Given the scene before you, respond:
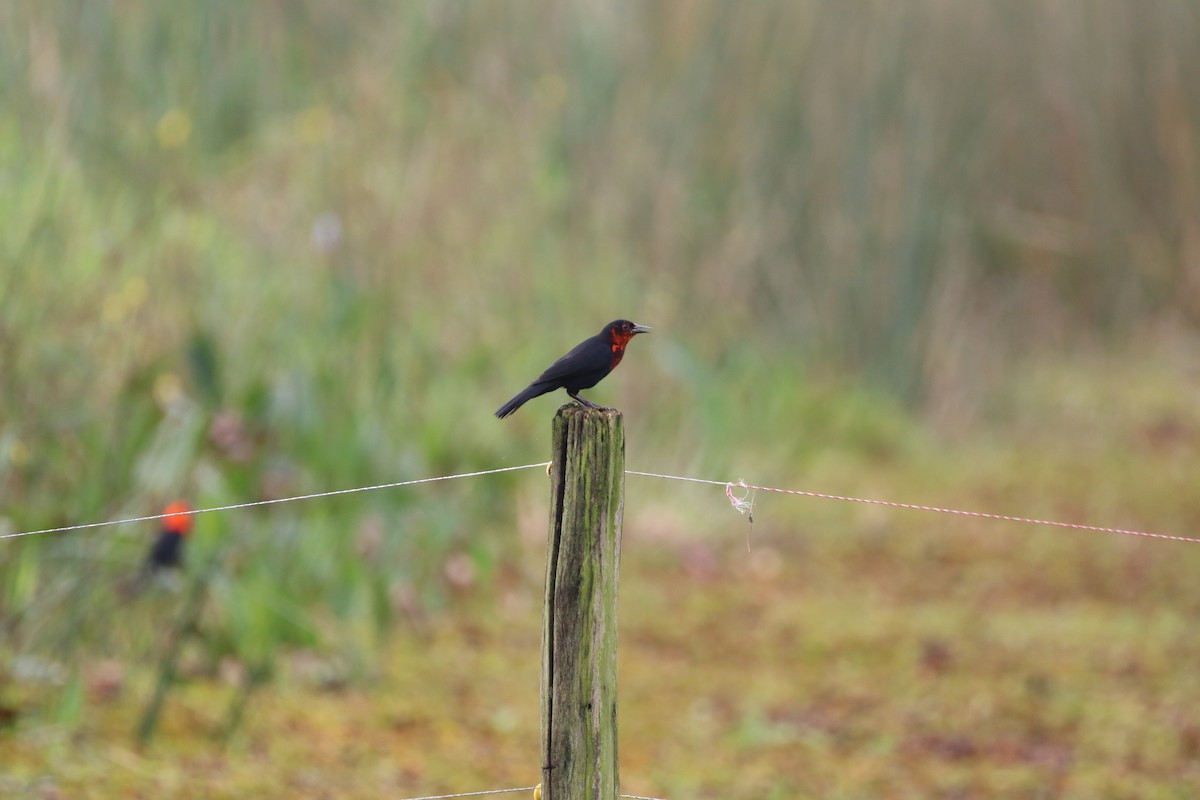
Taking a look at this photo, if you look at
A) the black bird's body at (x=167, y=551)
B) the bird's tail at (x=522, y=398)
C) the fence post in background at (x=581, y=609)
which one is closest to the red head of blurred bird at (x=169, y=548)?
the black bird's body at (x=167, y=551)

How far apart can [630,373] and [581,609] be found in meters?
4.64

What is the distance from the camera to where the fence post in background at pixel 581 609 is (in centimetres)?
233

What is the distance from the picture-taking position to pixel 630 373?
6.98 m

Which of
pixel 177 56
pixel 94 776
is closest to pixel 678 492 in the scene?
pixel 177 56

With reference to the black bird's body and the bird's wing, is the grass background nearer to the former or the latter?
the black bird's body

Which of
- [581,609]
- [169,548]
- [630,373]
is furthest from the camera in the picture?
[630,373]

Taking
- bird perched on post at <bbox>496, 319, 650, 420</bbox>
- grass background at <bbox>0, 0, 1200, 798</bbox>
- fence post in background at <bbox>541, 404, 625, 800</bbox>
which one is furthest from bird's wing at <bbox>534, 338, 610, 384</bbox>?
grass background at <bbox>0, 0, 1200, 798</bbox>

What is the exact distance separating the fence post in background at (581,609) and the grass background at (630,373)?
1.53 m

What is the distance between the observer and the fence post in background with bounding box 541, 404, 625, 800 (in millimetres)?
2334

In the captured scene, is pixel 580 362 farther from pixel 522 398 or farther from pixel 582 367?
pixel 522 398

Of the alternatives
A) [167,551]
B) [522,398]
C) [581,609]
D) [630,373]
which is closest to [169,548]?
[167,551]

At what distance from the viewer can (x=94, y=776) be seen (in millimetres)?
3568

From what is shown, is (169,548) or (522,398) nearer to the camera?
(522,398)

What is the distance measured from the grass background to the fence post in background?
60.4 inches
